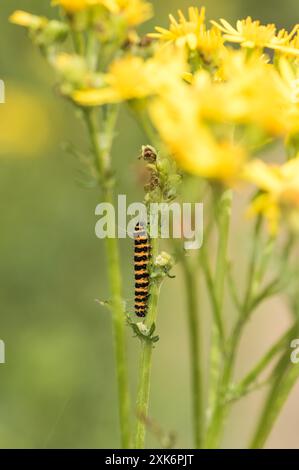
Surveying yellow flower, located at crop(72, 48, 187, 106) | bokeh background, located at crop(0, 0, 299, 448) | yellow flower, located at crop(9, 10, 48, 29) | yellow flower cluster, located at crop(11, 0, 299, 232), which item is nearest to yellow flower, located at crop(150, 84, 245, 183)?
yellow flower cluster, located at crop(11, 0, 299, 232)

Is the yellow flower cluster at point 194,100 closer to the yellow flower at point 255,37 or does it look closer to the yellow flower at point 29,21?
the yellow flower at point 29,21

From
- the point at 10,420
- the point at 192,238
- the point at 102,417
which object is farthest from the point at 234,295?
the point at 102,417

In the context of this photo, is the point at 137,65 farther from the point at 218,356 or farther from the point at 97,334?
the point at 97,334

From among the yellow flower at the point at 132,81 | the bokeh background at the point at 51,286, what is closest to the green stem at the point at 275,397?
the yellow flower at the point at 132,81

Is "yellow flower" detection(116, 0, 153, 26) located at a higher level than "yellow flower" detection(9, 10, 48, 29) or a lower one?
higher

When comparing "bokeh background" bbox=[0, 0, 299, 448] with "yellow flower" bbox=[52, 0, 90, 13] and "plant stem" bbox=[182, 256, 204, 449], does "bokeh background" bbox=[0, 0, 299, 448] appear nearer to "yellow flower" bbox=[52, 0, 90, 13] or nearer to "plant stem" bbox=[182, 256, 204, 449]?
"plant stem" bbox=[182, 256, 204, 449]
